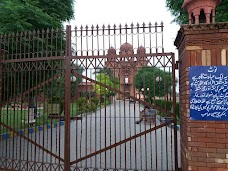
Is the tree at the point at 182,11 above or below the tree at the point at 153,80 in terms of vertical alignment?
above

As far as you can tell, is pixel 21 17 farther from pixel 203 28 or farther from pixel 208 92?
pixel 208 92

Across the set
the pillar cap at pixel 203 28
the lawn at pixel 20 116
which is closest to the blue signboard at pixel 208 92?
the pillar cap at pixel 203 28

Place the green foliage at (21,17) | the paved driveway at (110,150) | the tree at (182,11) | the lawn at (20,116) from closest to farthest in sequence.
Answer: the paved driveway at (110,150) < the lawn at (20,116) < the green foliage at (21,17) < the tree at (182,11)

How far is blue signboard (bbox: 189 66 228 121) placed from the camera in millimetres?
3241

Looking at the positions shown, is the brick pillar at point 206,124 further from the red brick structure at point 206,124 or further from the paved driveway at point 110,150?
the paved driveway at point 110,150

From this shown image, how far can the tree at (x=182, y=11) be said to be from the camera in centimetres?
808

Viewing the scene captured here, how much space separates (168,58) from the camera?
3910 millimetres

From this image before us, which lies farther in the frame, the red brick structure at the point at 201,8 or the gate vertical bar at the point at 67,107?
the gate vertical bar at the point at 67,107

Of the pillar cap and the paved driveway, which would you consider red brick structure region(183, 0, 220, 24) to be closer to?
the pillar cap

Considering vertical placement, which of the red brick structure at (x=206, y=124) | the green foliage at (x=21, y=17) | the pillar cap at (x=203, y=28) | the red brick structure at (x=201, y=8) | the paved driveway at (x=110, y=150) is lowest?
the paved driveway at (x=110, y=150)

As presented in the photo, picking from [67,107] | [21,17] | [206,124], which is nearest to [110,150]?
[67,107]

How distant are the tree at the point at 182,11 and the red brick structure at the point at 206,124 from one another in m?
5.54

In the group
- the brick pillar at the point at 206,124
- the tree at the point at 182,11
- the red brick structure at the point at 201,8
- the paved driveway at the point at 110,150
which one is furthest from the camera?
the tree at the point at 182,11

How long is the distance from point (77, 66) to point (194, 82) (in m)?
2.24
